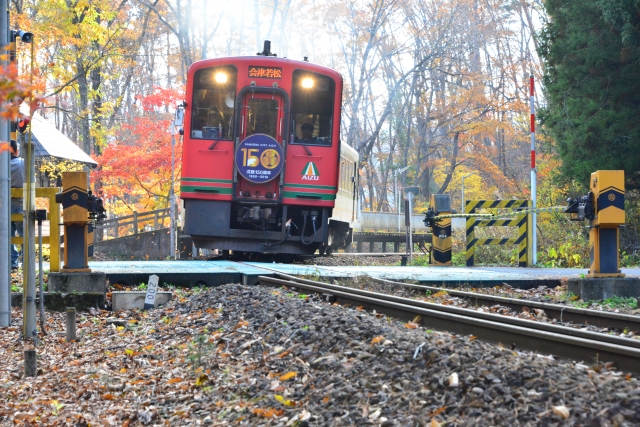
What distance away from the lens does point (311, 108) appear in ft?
43.0

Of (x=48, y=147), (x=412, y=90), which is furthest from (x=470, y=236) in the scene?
(x=412, y=90)

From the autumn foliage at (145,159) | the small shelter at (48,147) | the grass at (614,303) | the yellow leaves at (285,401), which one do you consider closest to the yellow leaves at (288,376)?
the yellow leaves at (285,401)

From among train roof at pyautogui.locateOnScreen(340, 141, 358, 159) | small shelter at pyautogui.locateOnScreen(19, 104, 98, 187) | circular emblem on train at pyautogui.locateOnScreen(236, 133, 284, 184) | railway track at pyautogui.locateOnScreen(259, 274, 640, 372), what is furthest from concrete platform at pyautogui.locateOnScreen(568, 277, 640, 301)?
Result: small shelter at pyautogui.locateOnScreen(19, 104, 98, 187)

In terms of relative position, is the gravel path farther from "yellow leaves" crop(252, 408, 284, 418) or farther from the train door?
the train door

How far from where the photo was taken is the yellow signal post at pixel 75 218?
8.10m

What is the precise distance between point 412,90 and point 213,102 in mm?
27043

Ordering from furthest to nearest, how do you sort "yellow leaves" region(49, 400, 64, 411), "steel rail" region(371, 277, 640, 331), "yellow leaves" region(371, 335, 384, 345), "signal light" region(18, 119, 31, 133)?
"signal light" region(18, 119, 31, 133)
"steel rail" region(371, 277, 640, 331)
"yellow leaves" region(49, 400, 64, 411)
"yellow leaves" region(371, 335, 384, 345)

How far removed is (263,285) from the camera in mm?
8984

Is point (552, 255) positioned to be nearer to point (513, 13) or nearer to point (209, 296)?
point (209, 296)

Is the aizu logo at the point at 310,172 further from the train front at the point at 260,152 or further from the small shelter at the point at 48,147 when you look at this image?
the small shelter at the point at 48,147

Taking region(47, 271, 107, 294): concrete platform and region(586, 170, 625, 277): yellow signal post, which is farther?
region(47, 271, 107, 294): concrete platform

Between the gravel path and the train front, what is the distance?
6186mm

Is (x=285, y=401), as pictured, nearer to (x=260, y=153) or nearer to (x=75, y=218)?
(x=75, y=218)

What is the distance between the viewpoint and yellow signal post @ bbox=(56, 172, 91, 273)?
26.6 ft
